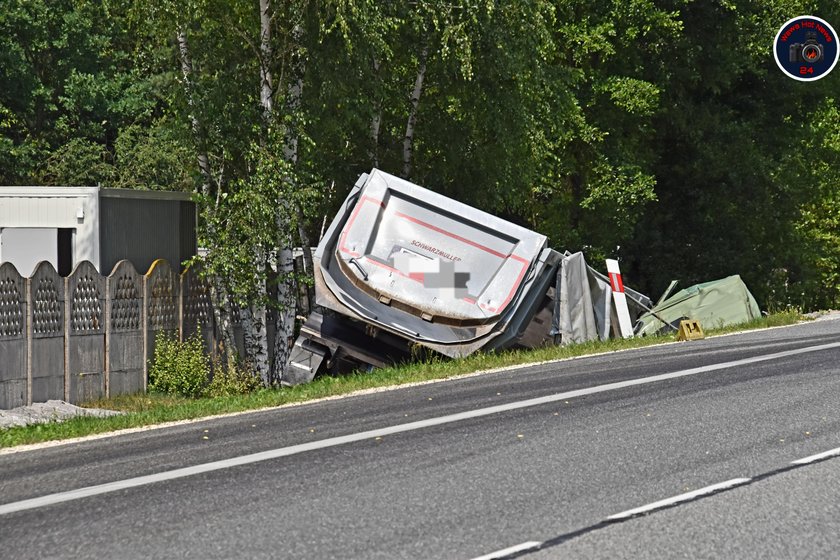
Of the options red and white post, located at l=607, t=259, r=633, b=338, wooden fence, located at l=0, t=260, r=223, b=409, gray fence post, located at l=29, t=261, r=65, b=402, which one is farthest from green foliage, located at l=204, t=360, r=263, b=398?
red and white post, located at l=607, t=259, r=633, b=338

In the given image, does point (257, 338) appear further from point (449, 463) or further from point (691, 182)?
point (691, 182)

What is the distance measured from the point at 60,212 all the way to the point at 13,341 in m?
5.08

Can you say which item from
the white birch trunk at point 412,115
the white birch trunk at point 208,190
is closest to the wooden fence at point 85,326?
the white birch trunk at point 208,190

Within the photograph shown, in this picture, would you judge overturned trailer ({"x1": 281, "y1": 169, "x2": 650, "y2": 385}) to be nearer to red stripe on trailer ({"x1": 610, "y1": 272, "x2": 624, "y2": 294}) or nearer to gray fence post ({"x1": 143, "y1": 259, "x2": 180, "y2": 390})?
gray fence post ({"x1": 143, "y1": 259, "x2": 180, "y2": 390})

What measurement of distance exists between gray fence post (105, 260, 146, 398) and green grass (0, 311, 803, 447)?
0.84 ft

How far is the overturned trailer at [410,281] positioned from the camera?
51.2 ft

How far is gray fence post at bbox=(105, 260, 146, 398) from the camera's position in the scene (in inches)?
642

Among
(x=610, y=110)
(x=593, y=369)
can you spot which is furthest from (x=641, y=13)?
(x=593, y=369)

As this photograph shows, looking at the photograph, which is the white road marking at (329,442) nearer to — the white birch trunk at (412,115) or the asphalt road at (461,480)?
the asphalt road at (461,480)

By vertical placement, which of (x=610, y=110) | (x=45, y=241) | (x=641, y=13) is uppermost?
(x=641, y=13)

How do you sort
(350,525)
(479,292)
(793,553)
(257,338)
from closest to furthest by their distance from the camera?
(793,553) → (350,525) → (479,292) → (257,338)

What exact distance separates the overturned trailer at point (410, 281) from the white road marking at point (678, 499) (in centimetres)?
822

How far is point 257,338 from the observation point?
18.6 metres

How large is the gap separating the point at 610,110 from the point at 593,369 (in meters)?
17.6
